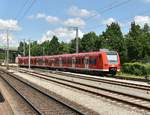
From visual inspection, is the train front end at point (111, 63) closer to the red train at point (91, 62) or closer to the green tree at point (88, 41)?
the red train at point (91, 62)

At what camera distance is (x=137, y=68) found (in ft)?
147

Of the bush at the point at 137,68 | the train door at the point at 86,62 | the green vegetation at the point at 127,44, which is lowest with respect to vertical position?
the bush at the point at 137,68

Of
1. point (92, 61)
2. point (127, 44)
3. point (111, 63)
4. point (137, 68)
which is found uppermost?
point (127, 44)

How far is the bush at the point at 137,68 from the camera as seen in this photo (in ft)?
139

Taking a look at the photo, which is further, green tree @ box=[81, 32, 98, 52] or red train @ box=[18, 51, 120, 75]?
green tree @ box=[81, 32, 98, 52]

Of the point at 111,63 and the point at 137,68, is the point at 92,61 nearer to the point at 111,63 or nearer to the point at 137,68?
the point at 111,63

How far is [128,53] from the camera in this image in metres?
70.2

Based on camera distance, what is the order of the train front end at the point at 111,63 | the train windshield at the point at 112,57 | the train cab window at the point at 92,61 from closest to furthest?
the train front end at the point at 111,63, the train windshield at the point at 112,57, the train cab window at the point at 92,61

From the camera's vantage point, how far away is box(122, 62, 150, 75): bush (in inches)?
1668

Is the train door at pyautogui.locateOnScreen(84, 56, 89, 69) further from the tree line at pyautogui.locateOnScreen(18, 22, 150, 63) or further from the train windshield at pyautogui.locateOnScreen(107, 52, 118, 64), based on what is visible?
the tree line at pyautogui.locateOnScreen(18, 22, 150, 63)

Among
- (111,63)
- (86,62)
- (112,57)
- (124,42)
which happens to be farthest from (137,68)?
(124,42)

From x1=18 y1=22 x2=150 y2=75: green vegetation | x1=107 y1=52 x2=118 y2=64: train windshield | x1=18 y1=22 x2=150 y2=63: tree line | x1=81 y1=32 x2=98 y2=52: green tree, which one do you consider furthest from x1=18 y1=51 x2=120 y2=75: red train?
x1=81 y1=32 x2=98 y2=52: green tree

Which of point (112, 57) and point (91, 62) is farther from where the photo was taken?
point (91, 62)

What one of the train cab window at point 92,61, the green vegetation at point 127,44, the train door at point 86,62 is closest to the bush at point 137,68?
the green vegetation at point 127,44
